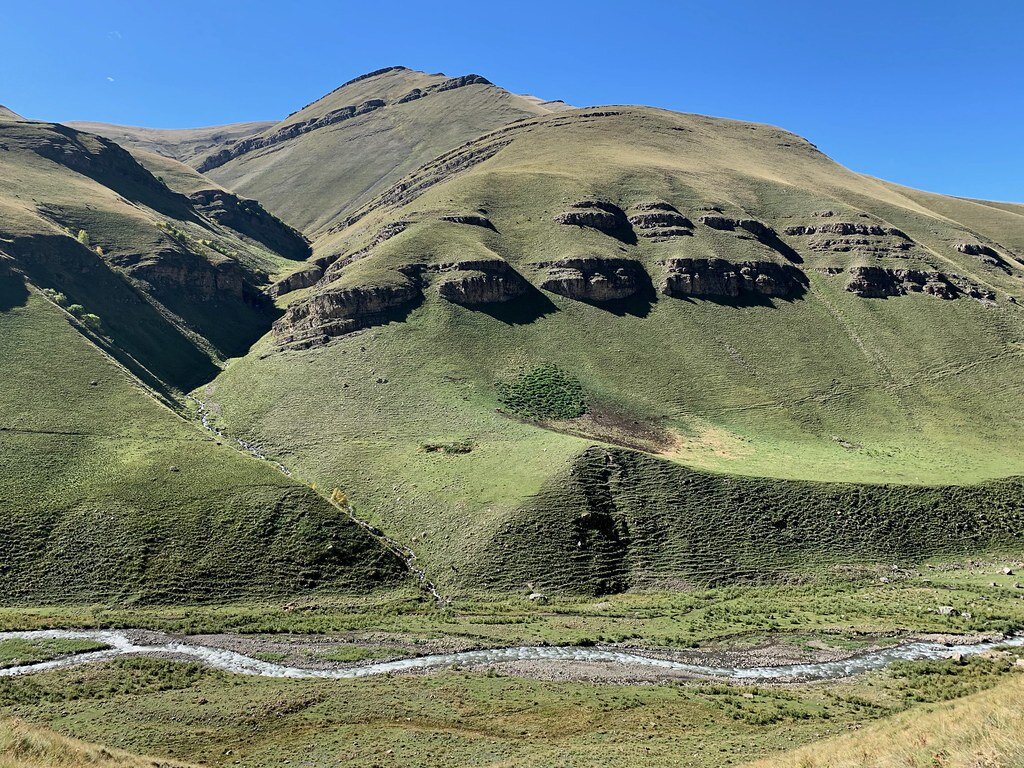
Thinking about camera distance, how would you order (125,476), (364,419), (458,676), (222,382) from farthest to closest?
(222,382) < (364,419) < (125,476) < (458,676)

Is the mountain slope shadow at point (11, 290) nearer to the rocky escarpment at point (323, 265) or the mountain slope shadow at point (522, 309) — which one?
the rocky escarpment at point (323, 265)

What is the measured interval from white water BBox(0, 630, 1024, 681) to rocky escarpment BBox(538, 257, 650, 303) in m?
87.0

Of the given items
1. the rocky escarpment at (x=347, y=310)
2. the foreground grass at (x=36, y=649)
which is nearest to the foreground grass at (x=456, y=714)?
the foreground grass at (x=36, y=649)

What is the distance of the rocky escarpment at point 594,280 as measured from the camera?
4806 inches

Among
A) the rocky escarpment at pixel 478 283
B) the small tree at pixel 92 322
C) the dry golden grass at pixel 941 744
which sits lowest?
the dry golden grass at pixel 941 744

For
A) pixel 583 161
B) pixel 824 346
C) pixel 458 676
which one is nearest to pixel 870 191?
pixel 583 161

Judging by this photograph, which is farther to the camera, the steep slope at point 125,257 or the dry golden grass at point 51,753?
the steep slope at point 125,257

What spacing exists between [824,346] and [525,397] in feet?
198

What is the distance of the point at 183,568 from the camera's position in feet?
182

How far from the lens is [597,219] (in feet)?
465

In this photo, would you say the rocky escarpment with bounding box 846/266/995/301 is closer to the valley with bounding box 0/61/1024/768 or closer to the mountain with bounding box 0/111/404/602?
the valley with bounding box 0/61/1024/768

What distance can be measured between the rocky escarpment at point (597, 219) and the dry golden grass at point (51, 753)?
430 feet

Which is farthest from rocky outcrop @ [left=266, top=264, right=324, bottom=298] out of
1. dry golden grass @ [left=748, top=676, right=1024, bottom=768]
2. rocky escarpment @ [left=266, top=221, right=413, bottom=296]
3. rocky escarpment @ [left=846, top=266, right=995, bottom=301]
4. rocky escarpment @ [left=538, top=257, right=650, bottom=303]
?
dry golden grass @ [left=748, top=676, right=1024, bottom=768]

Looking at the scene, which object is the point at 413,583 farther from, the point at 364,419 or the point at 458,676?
the point at 364,419
